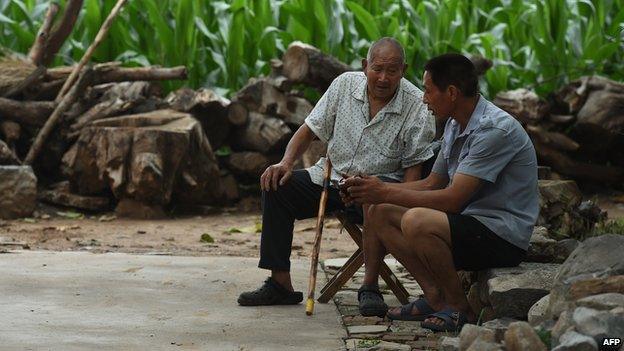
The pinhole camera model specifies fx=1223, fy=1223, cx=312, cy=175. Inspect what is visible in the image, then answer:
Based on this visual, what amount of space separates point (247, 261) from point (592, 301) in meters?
3.80

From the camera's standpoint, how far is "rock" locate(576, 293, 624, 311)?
4.04m

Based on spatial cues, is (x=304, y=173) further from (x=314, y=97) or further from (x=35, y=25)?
(x=35, y=25)

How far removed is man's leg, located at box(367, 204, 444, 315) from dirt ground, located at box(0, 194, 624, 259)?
7.42 ft

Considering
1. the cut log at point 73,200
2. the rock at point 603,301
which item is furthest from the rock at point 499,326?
the cut log at point 73,200

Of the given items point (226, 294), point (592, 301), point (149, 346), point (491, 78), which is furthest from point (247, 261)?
point (491, 78)

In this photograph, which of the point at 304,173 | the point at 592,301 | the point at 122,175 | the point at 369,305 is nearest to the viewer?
the point at 592,301

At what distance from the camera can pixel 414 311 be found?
564 centimetres

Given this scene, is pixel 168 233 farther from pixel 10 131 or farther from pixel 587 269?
pixel 587 269

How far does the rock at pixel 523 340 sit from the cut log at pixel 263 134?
6.77m

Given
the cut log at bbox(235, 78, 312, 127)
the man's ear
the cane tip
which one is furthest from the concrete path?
the cut log at bbox(235, 78, 312, 127)

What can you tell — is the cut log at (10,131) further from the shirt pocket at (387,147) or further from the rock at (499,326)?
the rock at (499,326)

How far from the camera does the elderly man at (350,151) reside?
6016mm

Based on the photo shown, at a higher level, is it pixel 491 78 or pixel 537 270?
pixel 537 270

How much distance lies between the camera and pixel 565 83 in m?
11.9
